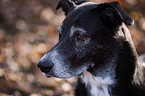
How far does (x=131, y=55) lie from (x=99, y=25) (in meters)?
0.45

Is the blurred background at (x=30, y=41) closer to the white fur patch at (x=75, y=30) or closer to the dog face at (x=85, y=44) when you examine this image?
the dog face at (x=85, y=44)

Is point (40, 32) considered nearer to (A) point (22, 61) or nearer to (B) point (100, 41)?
(A) point (22, 61)

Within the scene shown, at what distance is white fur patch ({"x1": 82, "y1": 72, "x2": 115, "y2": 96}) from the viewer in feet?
7.50

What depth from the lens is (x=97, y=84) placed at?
2.36 m

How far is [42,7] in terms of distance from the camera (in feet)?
25.8

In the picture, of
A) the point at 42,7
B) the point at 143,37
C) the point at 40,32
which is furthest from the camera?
the point at 42,7

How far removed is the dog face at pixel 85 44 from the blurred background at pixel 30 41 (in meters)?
1.82

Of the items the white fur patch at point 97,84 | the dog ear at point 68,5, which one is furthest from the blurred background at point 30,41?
the dog ear at point 68,5

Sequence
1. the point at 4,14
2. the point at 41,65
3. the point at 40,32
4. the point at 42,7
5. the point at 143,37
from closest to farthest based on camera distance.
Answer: the point at 41,65 → the point at 143,37 → the point at 40,32 → the point at 4,14 → the point at 42,7

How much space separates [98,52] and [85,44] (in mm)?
154

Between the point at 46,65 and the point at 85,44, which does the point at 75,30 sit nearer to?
the point at 85,44

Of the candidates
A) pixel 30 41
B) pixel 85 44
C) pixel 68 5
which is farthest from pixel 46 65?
pixel 30 41

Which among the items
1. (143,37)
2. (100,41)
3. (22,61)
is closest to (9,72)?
(22,61)

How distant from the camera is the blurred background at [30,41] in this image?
4.05 meters
